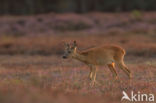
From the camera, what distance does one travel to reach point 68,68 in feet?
63.2

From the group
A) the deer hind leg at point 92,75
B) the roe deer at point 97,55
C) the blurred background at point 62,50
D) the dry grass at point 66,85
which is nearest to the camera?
the dry grass at point 66,85

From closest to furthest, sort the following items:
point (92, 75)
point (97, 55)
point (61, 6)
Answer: point (92, 75)
point (97, 55)
point (61, 6)

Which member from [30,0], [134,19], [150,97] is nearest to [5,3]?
[30,0]

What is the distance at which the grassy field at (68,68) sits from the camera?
8.57 metres

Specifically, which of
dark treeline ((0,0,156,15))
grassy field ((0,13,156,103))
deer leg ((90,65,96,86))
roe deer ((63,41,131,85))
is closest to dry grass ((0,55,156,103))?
grassy field ((0,13,156,103))

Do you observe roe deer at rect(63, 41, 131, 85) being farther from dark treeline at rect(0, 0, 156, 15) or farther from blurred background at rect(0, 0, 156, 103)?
dark treeline at rect(0, 0, 156, 15)

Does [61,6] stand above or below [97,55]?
above

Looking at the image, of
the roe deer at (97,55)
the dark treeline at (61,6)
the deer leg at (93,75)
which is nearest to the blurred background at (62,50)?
the dark treeline at (61,6)

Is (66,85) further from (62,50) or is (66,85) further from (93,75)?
(62,50)

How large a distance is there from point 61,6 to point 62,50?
3681 centimetres

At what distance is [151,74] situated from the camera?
1566 cm

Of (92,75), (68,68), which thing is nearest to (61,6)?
(68,68)

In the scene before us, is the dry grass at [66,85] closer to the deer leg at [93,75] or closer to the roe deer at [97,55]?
the deer leg at [93,75]

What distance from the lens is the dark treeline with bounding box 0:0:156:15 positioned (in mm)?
60438
